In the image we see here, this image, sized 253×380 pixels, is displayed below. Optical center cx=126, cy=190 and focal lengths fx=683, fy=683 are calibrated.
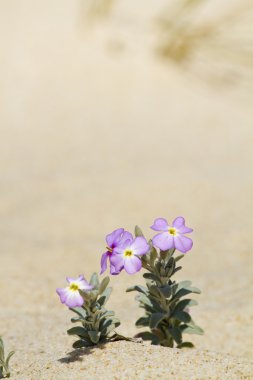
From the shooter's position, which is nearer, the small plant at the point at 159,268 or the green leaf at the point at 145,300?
the small plant at the point at 159,268

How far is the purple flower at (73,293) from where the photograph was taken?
129 centimetres

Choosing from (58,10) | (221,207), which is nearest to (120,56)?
(58,10)

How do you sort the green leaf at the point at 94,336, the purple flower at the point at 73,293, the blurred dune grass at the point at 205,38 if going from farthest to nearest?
the blurred dune grass at the point at 205,38, the green leaf at the point at 94,336, the purple flower at the point at 73,293

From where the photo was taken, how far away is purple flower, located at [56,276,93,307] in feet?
4.22

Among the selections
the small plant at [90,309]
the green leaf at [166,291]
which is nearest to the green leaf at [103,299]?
the small plant at [90,309]

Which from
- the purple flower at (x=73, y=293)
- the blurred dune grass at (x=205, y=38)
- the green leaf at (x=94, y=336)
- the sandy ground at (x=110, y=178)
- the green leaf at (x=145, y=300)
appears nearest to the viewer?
the purple flower at (x=73, y=293)

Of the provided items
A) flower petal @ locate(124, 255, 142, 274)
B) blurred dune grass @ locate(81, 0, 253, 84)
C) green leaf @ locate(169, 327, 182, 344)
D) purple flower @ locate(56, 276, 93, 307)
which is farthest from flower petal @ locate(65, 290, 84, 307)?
blurred dune grass @ locate(81, 0, 253, 84)

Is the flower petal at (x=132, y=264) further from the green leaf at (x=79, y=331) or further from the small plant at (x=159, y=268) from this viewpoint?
the green leaf at (x=79, y=331)

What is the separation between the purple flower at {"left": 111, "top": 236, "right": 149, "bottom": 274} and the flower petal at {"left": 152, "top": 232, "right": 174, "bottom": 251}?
0.02 meters

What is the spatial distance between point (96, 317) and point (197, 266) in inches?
49.0

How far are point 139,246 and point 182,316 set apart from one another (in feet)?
0.81

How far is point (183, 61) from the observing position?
527cm

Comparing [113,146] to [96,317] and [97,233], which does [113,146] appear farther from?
A: [96,317]

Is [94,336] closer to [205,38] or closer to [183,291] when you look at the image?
[183,291]
